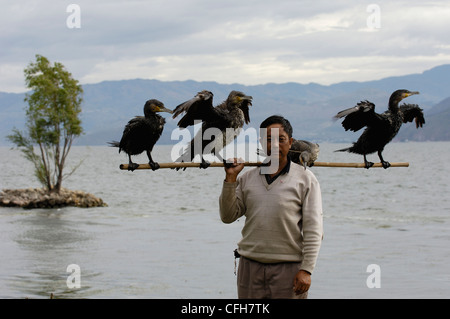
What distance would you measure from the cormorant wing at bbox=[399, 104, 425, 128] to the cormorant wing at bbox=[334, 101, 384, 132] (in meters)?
0.99

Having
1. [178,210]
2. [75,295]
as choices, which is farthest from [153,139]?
[178,210]

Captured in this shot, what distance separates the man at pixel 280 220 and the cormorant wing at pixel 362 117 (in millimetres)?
2954

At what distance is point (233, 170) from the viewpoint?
6527mm

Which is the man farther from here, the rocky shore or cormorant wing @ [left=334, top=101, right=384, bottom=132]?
the rocky shore

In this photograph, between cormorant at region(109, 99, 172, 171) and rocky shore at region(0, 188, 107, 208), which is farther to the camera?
rocky shore at region(0, 188, 107, 208)

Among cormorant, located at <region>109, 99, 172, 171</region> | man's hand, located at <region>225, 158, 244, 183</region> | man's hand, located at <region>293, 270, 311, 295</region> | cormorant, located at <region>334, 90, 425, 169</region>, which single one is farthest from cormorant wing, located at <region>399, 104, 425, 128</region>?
man's hand, located at <region>293, 270, 311, 295</region>

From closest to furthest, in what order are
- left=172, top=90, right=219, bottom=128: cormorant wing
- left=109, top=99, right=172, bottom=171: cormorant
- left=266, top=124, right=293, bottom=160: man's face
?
left=266, top=124, right=293, bottom=160: man's face → left=172, top=90, right=219, bottom=128: cormorant wing → left=109, top=99, right=172, bottom=171: cormorant

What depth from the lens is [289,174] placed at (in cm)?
656

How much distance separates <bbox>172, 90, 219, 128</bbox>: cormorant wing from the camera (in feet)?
26.0

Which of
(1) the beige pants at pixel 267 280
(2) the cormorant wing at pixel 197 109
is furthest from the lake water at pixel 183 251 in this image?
(1) the beige pants at pixel 267 280

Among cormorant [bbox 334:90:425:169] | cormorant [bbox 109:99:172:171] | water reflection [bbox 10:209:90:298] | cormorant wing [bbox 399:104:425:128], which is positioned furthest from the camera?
water reflection [bbox 10:209:90:298]

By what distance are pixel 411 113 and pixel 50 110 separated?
43.0m

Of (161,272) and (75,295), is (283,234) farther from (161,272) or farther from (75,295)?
(161,272)

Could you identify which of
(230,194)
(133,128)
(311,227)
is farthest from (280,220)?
(133,128)
